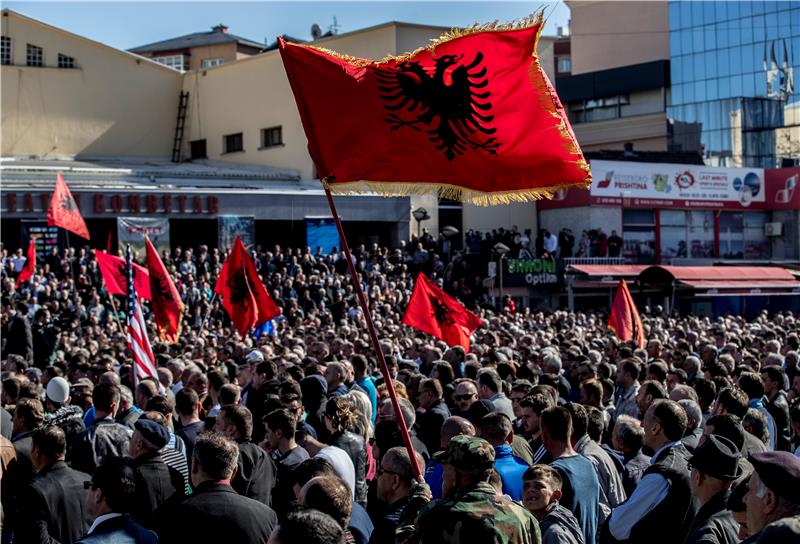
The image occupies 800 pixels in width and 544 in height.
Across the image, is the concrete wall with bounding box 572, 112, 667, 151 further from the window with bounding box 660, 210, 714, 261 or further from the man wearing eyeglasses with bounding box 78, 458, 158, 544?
the man wearing eyeglasses with bounding box 78, 458, 158, 544

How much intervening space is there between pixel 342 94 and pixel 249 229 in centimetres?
3086

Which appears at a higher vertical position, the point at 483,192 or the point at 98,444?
the point at 483,192

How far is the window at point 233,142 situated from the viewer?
151 feet

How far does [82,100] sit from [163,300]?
101ft

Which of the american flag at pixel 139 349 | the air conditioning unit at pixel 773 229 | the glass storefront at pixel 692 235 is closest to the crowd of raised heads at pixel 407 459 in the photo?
the american flag at pixel 139 349

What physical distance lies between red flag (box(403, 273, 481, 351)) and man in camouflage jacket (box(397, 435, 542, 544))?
10.2 meters

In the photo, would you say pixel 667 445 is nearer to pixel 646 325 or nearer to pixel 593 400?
pixel 593 400

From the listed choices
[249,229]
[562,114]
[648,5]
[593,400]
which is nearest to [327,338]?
[593,400]

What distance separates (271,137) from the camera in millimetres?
44812

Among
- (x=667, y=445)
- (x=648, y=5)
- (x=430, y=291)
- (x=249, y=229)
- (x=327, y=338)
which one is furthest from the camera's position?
(x=648, y=5)

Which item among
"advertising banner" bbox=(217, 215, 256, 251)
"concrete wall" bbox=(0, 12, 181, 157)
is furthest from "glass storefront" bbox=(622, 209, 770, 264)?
"concrete wall" bbox=(0, 12, 181, 157)

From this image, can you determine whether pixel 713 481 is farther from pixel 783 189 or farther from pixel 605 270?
pixel 783 189

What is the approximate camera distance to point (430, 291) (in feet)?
49.3

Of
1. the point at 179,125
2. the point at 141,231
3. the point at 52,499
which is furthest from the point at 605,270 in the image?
the point at 52,499
